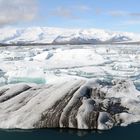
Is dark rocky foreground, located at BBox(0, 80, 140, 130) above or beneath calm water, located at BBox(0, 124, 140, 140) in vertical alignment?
above

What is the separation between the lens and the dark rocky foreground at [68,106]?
1299cm

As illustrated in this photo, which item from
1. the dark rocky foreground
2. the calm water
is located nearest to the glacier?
the dark rocky foreground

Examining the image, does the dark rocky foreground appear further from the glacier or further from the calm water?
the calm water

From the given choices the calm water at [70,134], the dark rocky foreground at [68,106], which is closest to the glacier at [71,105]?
the dark rocky foreground at [68,106]

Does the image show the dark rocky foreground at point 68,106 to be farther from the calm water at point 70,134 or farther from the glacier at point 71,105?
the calm water at point 70,134

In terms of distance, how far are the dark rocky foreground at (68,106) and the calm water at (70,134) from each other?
314 millimetres

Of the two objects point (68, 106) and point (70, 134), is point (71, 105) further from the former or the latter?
point (70, 134)

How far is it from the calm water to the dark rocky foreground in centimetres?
31

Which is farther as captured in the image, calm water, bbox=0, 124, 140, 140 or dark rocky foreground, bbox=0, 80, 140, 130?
dark rocky foreground, bbox=0, 80, 140, 130

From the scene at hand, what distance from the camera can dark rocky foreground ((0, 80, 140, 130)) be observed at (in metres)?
13.0

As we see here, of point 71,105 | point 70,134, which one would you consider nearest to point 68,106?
point 71,105

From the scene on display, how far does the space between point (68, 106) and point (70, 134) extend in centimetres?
132

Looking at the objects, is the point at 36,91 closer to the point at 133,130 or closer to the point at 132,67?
the point at 133,130

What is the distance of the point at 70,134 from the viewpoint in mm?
12461
